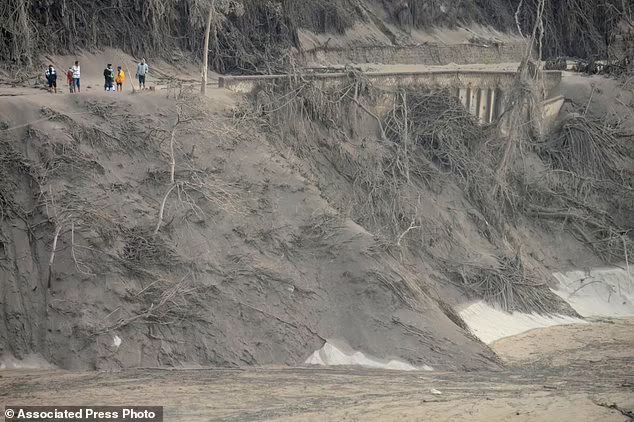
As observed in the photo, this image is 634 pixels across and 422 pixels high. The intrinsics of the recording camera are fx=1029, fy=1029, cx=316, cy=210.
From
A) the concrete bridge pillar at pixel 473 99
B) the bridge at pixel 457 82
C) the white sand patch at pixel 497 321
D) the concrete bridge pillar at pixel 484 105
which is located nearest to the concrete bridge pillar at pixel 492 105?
the bridge at pixel 457 82

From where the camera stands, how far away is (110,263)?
20.5 meters

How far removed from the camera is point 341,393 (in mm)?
18719

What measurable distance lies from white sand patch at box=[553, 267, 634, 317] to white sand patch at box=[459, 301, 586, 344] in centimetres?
220

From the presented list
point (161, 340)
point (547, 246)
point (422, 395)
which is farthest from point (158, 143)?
point (547, 246)

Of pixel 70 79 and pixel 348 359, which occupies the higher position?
pixel 70 79

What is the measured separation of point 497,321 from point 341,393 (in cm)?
763

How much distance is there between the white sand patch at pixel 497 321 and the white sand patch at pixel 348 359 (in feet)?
11.6

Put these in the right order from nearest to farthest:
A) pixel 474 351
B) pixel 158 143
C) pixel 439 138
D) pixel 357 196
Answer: pixel 474 351, pixel 158 143, pixel 357 196, pixel 439 138

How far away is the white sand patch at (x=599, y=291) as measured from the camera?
1110 inches

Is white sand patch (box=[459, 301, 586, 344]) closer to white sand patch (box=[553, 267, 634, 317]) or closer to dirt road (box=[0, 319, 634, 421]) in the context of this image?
white sand patch (box=[553, 267, 634, 317])

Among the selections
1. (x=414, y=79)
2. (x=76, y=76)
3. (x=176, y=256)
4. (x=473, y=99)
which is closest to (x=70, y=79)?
(x=76, y=76)

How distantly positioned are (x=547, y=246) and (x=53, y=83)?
15.0m

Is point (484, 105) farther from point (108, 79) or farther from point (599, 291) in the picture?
point (108, 79)

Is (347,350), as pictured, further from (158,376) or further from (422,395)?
(158,376)
